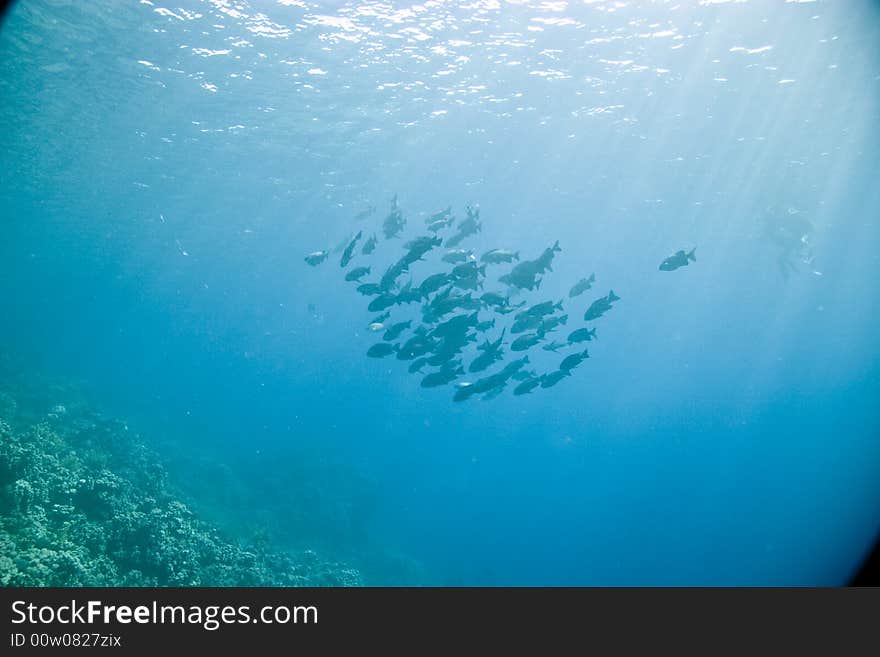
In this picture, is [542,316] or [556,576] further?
[556,576]

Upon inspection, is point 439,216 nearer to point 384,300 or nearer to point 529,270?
point 384,300

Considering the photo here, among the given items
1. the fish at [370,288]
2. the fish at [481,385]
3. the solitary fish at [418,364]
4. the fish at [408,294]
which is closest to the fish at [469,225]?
the fish at [408,294]

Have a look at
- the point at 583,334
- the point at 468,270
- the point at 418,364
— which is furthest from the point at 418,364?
the point at 583,334

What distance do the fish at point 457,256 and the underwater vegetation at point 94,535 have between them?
9.32m

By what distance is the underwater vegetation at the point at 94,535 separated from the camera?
26.1ft

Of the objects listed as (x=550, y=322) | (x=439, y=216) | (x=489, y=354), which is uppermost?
(x=439, y=216)

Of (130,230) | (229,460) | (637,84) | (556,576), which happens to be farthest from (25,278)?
(637,84)

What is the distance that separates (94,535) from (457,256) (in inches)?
400

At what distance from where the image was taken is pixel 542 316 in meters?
12.0

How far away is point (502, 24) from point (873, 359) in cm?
10171

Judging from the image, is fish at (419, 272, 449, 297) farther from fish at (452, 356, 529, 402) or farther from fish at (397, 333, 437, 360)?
fish at (452, 356, 529, 402)

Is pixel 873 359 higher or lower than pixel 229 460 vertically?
higher

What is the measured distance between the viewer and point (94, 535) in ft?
31.2
